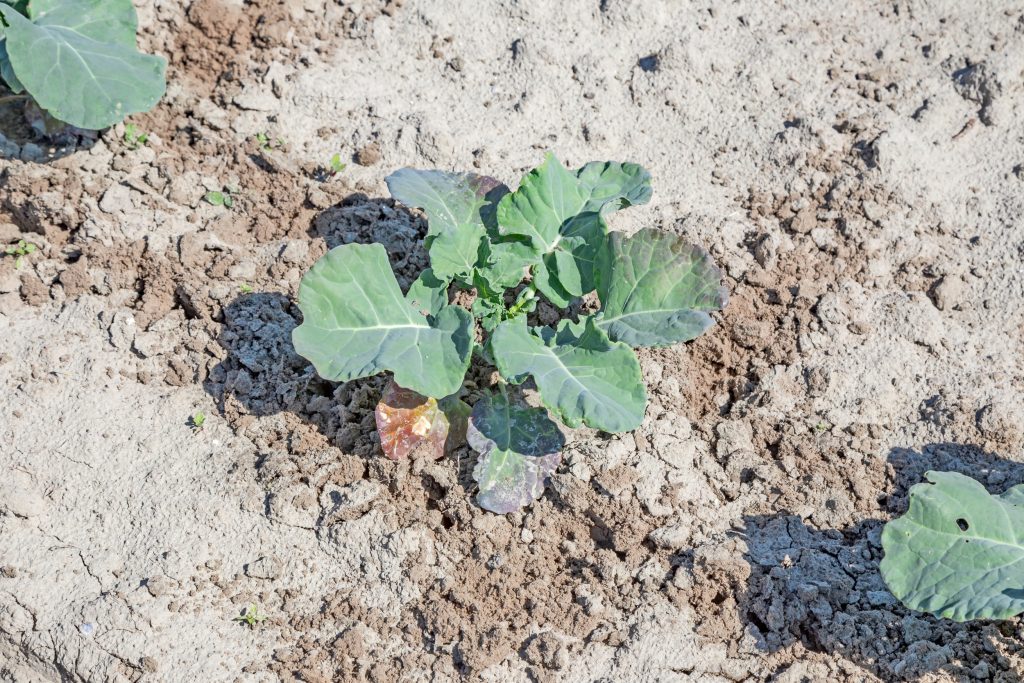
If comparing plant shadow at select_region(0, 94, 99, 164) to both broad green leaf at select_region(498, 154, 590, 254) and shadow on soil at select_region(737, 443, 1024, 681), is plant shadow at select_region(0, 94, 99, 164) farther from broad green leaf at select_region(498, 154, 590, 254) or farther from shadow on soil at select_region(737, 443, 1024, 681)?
shadow on soil at select_region(737, 443, 1024, 681)

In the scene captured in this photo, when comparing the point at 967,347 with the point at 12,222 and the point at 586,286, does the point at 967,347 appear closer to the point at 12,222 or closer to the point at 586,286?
the point at 586,286

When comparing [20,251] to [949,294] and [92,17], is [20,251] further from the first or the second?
[949,294]

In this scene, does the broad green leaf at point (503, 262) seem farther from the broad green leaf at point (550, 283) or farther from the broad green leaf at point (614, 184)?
the broad green leaf at point (614, 184)

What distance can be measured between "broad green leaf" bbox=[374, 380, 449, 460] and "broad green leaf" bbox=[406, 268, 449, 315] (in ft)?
0.92

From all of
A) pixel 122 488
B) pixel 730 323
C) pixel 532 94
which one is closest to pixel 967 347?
pixel 730 323

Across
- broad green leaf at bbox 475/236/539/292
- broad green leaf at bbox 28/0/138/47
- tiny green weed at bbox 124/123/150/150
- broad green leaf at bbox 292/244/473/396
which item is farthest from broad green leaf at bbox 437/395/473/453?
broad green leaf at bbox 28/0/138/47

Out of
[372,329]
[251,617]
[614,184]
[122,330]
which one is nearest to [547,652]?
[251,617]

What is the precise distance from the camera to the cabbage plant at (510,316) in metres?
2.74

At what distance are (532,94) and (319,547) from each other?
2.03m

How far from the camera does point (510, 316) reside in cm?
317

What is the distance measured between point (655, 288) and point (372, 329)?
893 mm

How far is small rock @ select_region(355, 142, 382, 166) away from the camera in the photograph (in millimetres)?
3723

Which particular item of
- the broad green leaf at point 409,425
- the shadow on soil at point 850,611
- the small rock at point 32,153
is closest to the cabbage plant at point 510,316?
the broad green leaf at point 409,425

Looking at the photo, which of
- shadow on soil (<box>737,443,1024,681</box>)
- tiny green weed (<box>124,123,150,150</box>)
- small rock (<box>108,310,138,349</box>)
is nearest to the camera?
shadow on soil (<box>737,443,1024,681</box>)
